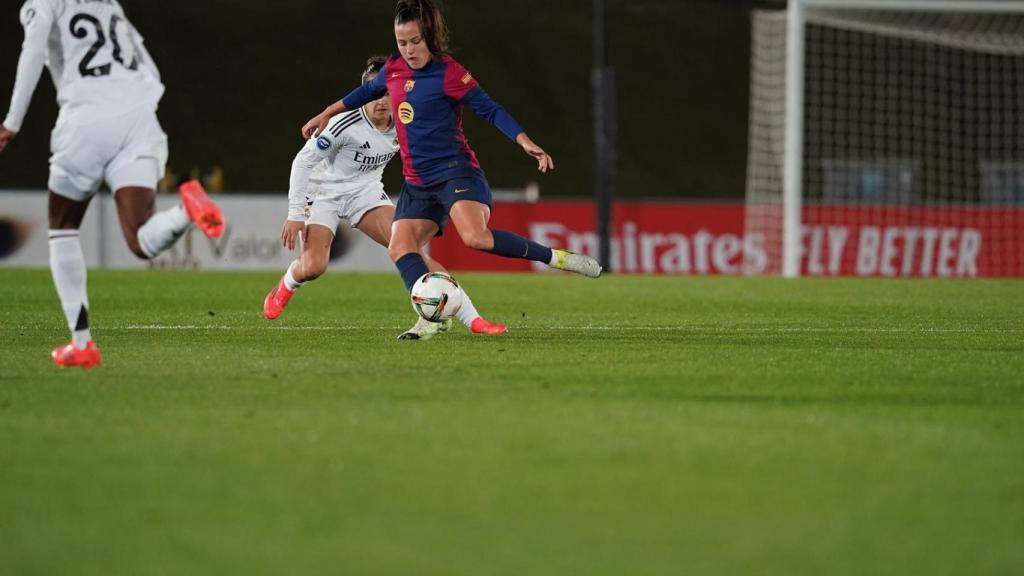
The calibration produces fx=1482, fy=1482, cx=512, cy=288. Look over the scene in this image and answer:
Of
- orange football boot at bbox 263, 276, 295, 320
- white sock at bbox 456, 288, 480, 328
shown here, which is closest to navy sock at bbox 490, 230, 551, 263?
white sock at bbox 456, 288, 480, 328

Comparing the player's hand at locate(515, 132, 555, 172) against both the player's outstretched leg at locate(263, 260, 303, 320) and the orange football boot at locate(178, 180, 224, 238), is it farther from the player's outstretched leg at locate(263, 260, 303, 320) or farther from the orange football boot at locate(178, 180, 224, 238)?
the player's outstretched leg at locate(263, 260, 303, 320)

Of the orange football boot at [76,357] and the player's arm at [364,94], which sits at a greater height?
the player's arm at [364,94]

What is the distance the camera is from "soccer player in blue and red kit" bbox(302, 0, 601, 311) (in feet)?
26.6

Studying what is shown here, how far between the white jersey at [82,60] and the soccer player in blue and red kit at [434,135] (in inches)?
73.3

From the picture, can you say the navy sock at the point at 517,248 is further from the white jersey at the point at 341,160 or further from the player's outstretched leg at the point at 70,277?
the player's outstretched leg at the point at 70,277

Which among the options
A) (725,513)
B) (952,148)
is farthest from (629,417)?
(952,148)

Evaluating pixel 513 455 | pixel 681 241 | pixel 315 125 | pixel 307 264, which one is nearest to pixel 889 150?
pixel 681 241

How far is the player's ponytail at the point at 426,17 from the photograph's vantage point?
315 inches

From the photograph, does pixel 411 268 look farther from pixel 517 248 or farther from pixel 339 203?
pixel 339 203

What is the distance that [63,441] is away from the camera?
4.57 meters

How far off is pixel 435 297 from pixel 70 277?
2108mm

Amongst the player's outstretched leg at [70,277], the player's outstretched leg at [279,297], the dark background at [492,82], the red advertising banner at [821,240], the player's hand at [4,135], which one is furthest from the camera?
the dark background at [492,82]

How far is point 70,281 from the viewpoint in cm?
648

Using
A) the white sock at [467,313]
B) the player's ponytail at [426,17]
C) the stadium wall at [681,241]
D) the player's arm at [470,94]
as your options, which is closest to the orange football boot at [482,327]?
the white sock at [467,313]
